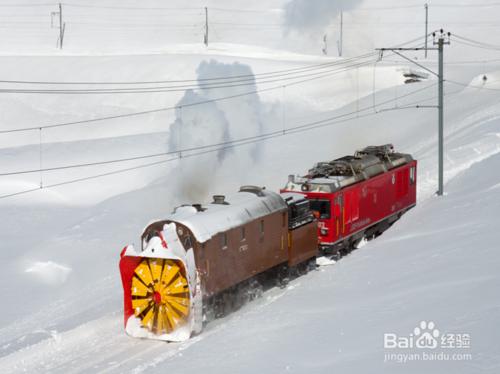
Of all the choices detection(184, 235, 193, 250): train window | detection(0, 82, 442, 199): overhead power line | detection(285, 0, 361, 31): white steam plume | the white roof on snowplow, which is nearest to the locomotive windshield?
the white roof on snowplow

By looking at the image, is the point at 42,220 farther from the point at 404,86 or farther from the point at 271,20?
the point at 271,20

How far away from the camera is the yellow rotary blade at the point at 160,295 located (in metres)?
16.6

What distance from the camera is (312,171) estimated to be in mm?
25359

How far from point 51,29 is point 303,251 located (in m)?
88.4

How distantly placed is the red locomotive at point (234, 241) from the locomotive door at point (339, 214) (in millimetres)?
32

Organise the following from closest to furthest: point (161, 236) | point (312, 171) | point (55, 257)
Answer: point (161, 236) < point (312, 171) < point (55, 257)

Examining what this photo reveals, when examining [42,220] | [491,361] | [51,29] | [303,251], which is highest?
[51,29]

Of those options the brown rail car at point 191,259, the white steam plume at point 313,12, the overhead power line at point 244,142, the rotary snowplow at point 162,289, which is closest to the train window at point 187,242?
the brown rail car at point 191,259

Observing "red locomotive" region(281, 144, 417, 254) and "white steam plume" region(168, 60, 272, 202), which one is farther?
"white steam plume" region(168, 60, 272, 202)

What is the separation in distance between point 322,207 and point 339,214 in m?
0.71

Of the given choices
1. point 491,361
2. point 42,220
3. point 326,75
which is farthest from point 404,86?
point 491,361

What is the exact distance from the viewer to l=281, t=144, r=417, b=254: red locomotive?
23625 mm

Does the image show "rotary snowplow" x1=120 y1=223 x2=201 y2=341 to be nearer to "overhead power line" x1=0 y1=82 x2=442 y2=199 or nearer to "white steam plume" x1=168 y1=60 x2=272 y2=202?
"white steam plume" x1=168 y1=60 x2=272 y2=202

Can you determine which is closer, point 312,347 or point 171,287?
point 312,347
